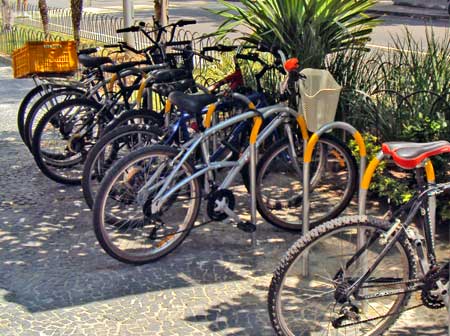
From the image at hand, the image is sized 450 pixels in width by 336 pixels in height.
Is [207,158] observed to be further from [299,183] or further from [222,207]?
[299,183]

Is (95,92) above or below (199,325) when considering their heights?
above

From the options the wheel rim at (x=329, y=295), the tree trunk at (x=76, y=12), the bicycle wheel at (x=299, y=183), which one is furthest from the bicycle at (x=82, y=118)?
the tree trunk at (x=76, y=12)

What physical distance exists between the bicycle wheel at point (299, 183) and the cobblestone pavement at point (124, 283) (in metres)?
0.20

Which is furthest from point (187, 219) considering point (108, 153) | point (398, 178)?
point (398, 178)

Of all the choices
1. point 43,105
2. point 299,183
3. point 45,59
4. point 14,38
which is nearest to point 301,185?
point 299,183

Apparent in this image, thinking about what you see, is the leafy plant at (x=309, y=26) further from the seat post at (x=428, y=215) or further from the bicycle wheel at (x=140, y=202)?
the seat post at (x=428, y=215)

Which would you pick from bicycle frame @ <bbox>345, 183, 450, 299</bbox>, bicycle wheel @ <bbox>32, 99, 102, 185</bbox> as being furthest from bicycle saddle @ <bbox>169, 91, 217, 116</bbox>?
bicycle frame @ <bbox>345, 183, 450, 299</bbox>

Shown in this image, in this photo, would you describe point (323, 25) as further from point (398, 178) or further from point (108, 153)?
point (108, 153)

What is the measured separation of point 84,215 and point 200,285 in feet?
5.44

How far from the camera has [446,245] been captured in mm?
5020

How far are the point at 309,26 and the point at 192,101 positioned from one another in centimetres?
214

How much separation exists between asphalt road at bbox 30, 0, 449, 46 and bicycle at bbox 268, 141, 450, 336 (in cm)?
920

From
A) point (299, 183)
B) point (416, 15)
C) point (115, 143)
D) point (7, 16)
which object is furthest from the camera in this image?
point (416, 15)

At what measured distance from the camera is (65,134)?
6457mm
